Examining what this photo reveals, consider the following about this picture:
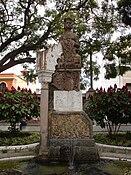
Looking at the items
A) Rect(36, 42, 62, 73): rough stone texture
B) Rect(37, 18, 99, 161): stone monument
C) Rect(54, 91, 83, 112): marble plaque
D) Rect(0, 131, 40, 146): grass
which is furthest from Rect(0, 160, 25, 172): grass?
Rect(0, 131, 40, 146): grass

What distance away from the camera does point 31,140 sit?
8.97 m

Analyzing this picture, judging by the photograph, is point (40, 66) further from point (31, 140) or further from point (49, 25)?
point (49, 25)

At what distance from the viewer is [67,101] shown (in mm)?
6098

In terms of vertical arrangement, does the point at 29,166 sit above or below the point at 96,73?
below

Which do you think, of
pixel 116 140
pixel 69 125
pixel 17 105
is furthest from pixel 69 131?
pixel 17 105

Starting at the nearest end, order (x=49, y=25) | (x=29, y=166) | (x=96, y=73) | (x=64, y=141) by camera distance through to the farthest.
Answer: (x=29, y=166) → (x=64, y=141) → (x=49, y=25) → (x=96, y=73)

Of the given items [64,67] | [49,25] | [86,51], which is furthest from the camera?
[86,51]

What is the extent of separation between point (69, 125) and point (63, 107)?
0.43m

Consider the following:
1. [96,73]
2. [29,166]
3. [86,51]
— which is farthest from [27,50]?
[29,166]

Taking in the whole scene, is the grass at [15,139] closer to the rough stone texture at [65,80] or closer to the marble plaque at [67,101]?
the marble plaque at [67,101]

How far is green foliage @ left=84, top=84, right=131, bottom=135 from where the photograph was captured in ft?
29.0

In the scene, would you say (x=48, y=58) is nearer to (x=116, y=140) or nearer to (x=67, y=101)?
(x=67, y=101)

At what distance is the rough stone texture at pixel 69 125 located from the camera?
5.88 meters

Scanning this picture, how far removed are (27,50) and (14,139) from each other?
7331 mm
